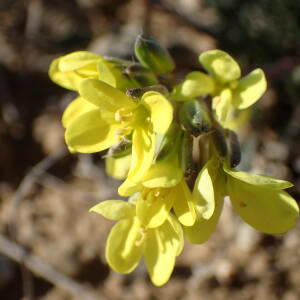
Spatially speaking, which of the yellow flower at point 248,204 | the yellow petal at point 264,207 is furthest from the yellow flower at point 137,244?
the yellow petal at point 264,207

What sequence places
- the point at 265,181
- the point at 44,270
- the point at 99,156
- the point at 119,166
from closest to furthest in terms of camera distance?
the point at 265,181, the point at 119,166, the point at 44,270, the point at 99,156

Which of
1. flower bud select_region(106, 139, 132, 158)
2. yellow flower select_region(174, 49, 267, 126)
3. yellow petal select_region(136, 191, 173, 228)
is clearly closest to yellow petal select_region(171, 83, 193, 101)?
yellow flower select_region(174, 49, 267, 126)

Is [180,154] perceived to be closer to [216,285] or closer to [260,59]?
[216,285]

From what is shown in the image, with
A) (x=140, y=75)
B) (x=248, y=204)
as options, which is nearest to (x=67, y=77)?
(x=140, y=75)

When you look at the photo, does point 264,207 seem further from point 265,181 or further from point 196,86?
point 196,86

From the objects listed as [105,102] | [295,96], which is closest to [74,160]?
[295,96]

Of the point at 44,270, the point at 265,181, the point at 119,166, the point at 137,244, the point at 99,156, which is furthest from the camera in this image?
the point at 99,156
